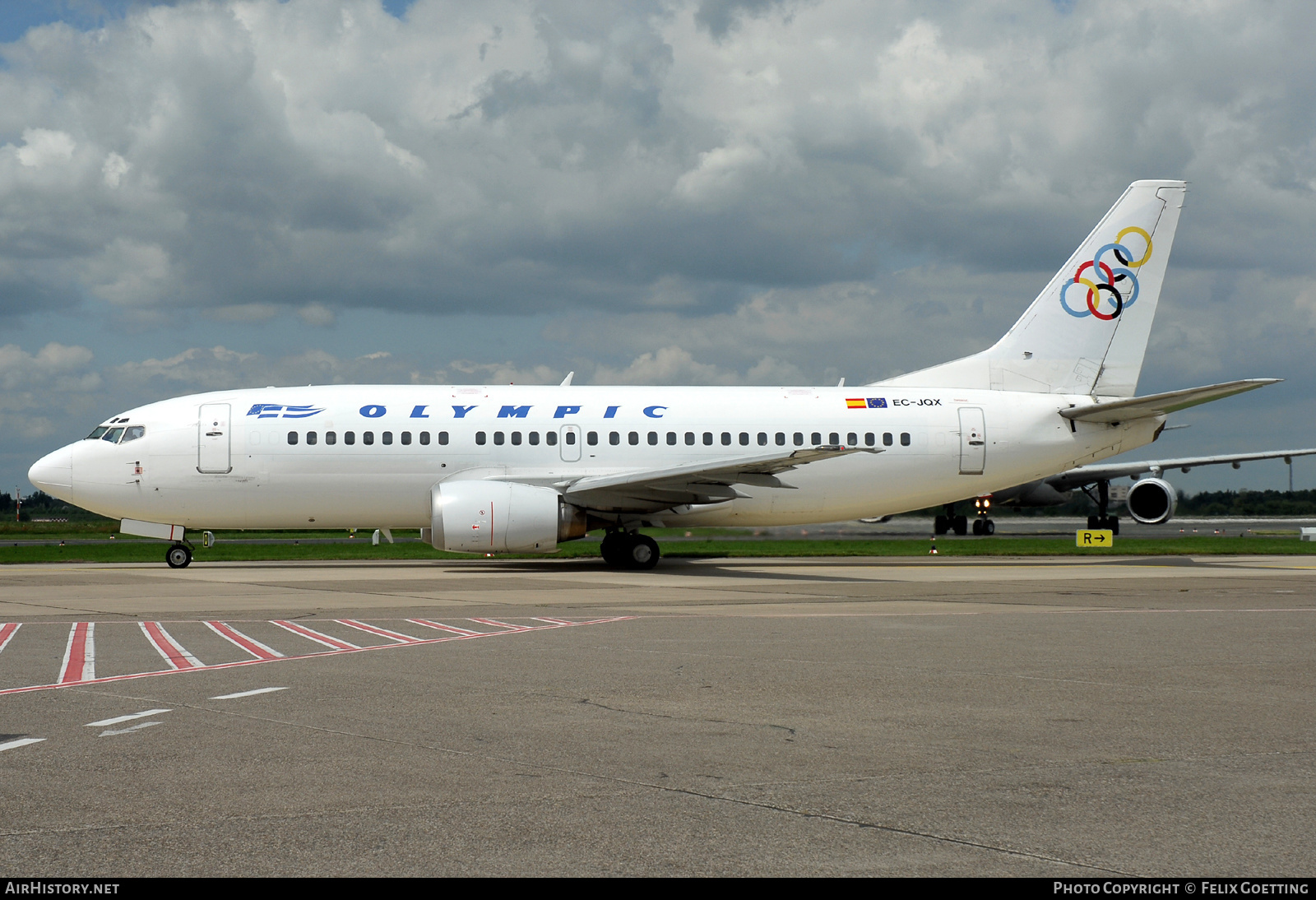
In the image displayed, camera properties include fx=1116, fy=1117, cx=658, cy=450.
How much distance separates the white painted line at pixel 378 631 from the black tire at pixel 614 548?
1165 centimetres

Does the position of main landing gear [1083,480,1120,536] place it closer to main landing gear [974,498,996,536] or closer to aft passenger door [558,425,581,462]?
main landing gear [974,498,996,536]

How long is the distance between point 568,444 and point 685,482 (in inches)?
130

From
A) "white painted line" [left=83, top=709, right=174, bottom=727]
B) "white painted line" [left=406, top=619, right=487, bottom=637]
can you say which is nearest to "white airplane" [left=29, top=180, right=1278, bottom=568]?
"white painted line" [left=406, top=619, right=487, bottom=637]

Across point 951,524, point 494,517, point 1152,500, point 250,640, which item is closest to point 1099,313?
point 1152,500

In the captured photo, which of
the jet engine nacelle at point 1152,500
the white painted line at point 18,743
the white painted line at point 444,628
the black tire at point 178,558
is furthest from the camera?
the jet engine nacelle at point 1152,500

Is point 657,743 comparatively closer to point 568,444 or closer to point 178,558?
point 568,444

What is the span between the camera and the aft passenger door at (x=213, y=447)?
24.1 meters

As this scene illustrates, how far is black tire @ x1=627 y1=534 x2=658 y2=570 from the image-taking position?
81.8 ft

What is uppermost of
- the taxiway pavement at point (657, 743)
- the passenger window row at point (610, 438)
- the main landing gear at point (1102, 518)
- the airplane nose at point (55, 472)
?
the passenger window row at point (610, 438)

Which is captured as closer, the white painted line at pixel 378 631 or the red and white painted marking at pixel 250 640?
the red and white painted marking at pixel 250 640

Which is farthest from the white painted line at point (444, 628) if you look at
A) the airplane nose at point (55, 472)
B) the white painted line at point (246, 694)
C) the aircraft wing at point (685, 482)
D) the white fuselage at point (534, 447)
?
the airplane nose at point (55, 472)

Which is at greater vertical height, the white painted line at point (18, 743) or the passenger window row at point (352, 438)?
the passenger window row at point (352, 438)

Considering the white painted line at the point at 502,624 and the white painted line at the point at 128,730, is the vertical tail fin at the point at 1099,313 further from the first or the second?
the white painted line at the point at 128,730
